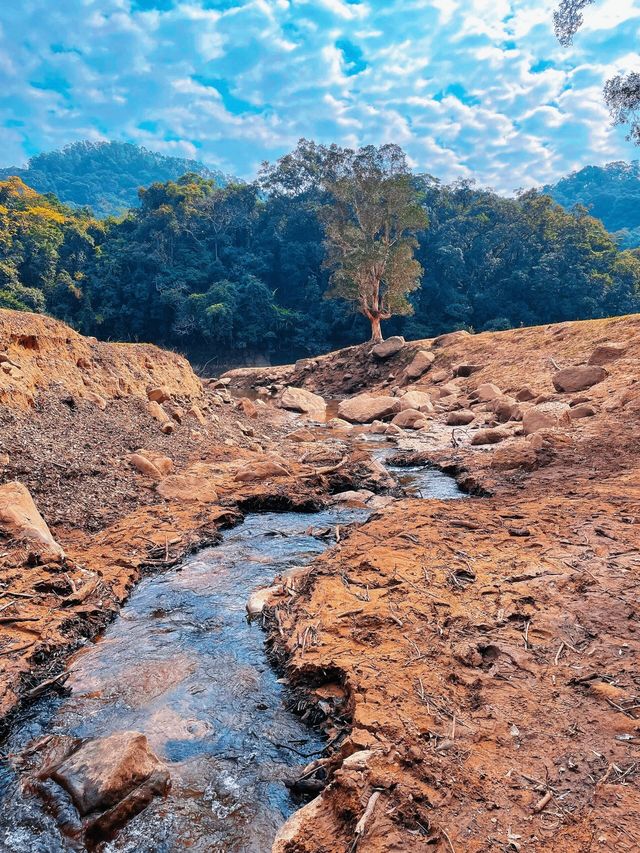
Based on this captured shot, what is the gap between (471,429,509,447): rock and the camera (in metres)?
12.7

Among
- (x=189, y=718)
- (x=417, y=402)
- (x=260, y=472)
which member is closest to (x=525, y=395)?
(x=417, y=402)

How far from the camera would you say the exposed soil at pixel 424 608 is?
266 cm

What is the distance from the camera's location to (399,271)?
3000 cm

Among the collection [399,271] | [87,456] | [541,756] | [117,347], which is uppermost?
[399,271]

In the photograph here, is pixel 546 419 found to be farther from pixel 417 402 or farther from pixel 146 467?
pixel 146 467

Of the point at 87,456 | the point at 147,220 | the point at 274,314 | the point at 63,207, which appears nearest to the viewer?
the point at 87,456

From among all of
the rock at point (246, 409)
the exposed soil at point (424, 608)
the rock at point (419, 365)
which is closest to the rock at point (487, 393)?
the exposed soil at point (424, 608)

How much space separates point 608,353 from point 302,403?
39.5 ft

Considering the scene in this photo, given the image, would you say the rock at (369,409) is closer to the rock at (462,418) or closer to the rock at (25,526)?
the rock at (462,418)

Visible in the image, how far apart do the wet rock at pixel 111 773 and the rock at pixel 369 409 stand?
16264 millimetres

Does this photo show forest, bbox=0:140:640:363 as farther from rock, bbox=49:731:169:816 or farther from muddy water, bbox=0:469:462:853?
rock, bbox=49:731:169:816

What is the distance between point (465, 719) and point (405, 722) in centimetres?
39

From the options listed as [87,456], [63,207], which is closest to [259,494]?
[87,456]

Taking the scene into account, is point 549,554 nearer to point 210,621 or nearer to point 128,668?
point 210,621
